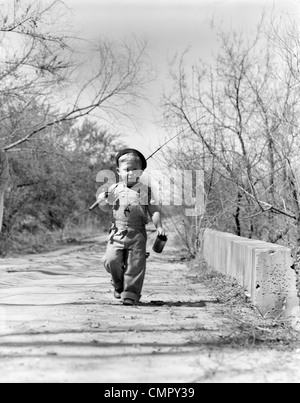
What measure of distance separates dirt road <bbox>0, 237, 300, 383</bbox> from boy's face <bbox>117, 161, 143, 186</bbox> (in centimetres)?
136

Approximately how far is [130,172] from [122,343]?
9.17ft

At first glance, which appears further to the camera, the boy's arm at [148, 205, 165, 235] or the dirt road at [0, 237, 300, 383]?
the boy's arm at [148, 205, 165, 235]

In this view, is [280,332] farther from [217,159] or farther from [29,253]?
[29,253]

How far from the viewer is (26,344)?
14.9ft

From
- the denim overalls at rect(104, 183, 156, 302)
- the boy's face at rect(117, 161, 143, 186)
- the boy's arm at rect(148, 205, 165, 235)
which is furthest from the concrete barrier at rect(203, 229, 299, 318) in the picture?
the boy's face at rect(117, 161, 143, 186)

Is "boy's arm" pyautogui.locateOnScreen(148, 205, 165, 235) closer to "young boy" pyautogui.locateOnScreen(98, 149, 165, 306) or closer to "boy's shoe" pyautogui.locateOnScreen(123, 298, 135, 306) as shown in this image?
"young boy" pyautogui.locateOnScreen(98, 149, 165, 306)

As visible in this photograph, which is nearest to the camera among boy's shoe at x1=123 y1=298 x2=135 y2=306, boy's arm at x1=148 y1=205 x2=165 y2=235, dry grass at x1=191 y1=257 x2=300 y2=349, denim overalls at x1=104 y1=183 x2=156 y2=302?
dry grass at x1=191 y1=257 x2=300 y2=349

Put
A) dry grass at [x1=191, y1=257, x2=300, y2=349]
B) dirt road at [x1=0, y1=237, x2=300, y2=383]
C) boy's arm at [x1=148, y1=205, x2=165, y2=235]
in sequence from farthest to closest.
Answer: boy's arm at [x1=148, y1=205, x2=165, y2=235], dry grass at [x1=191, y1=257, x2=300, y2=349], dirt road at [x1=0, y1=237, x2=300, y2=383]

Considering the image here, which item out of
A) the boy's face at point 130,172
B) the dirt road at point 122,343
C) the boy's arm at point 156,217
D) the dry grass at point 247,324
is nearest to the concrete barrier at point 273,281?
the dry grass at point 247,324

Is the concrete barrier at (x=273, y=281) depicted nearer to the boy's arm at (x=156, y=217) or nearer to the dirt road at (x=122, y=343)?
the dirt road at (x=122, y=343)

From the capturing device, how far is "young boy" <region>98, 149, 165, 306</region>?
688cm

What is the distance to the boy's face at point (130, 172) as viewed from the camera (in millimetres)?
7094

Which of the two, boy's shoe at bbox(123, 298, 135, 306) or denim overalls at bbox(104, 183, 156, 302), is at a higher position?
denim overalls at bbox(104, 183, 156, 302)
